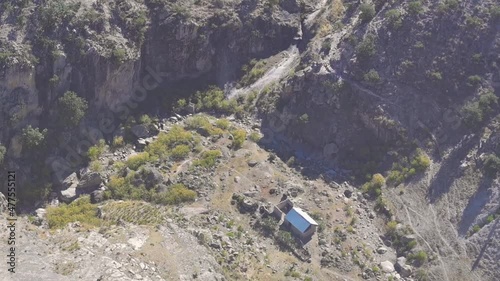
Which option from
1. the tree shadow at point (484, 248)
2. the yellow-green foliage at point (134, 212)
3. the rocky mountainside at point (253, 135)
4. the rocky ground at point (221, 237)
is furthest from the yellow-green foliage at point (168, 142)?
the tree shadow at point (484, 248)

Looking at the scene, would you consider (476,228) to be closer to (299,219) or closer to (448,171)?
(448,171)

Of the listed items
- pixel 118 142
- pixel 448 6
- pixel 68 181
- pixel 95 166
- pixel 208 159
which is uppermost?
pixel 448 6

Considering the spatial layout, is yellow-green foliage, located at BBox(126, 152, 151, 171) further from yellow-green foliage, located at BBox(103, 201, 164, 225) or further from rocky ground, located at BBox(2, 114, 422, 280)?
yellow-green foliage, located at BBox(103, 201, 164, 225)

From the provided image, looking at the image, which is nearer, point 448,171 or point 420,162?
point 448,171

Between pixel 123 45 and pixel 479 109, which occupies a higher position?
pixel 479 109

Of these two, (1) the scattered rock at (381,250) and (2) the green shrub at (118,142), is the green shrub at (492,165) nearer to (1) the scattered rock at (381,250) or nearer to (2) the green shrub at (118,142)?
(1) the scattered rock at (381,250)

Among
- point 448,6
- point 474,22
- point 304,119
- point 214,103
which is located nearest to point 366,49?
point 304,119

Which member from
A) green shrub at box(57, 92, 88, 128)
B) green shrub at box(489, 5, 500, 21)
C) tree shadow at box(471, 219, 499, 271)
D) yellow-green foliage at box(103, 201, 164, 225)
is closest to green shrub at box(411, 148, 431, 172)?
tree shadow at box(471, 219, 499, 271)
